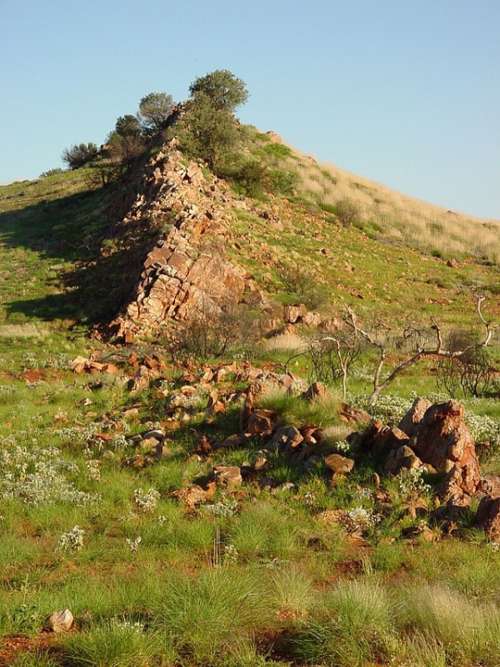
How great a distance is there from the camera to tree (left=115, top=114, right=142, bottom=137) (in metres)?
42.5

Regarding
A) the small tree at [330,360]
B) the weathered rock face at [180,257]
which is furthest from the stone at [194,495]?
the weathered rock face at [180,257]

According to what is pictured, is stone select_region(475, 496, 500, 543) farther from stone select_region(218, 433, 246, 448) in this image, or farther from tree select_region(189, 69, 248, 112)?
tree select_region(189, 69, 248, 112)

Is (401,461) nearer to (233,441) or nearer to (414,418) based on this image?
(414,418)

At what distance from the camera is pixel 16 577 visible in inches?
229

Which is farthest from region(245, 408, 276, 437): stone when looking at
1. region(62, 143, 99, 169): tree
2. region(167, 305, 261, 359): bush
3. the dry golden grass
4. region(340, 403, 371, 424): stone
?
region(62, 143, 99, 169): tree

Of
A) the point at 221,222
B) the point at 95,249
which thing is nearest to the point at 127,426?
the point at 221,222

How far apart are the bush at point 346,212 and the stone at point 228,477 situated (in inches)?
1165

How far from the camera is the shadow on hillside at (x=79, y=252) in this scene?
916 inches

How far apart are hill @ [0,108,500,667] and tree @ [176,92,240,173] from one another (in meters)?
9.29

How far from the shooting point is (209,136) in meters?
31.7

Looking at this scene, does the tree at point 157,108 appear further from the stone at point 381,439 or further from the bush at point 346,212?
the stone at point 381,439

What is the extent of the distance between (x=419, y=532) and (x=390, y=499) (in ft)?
2.43

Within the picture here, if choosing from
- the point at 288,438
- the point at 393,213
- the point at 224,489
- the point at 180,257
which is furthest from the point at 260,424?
the point at 393,213

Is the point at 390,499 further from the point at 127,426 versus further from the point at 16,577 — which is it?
the point at 127,426
